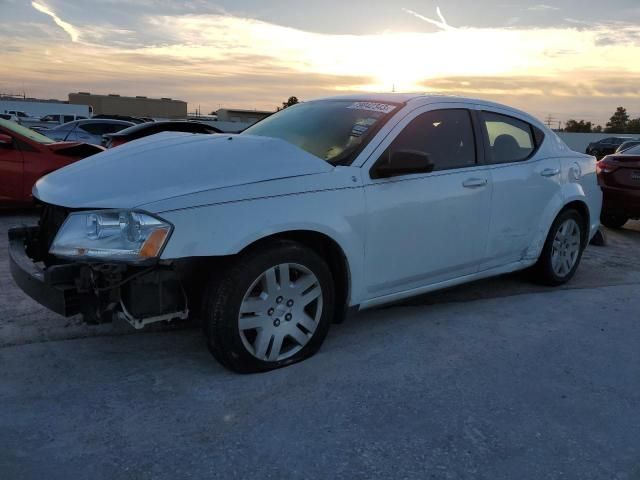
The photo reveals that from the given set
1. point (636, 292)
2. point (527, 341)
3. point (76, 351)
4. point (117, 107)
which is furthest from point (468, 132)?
point (117, 107)

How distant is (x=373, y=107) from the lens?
405 cm

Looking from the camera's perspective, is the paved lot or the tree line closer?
the paved lot

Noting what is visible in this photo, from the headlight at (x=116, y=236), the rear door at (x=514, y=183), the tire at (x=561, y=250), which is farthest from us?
the tire at (x=561, y=250)

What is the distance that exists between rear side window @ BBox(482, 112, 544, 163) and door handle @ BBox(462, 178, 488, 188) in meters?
0.27

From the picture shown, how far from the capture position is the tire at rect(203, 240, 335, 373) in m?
3.03

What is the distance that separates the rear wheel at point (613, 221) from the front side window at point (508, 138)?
15.9ft

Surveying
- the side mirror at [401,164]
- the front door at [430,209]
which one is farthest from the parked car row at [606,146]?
the side mirror at [401,164]

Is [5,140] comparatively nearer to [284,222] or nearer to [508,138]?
[284,222]

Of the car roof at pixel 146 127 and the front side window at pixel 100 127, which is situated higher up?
the car roof at pixel 146 127

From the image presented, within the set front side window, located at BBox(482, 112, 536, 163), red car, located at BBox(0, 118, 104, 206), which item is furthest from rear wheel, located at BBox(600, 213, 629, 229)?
red car, located at BBox(0, 118, 104, 206)

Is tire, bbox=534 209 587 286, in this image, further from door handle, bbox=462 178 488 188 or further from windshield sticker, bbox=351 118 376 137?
windshield sticker, bbox=351 118 376 137

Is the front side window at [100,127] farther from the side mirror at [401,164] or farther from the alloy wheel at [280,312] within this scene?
the alloy wheel at [280,312]

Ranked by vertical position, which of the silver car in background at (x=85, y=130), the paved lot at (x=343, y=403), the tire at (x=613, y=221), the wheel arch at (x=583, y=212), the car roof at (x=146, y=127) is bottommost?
the paved lot at (x=343, y=403)

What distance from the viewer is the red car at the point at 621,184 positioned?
8.20 meters
